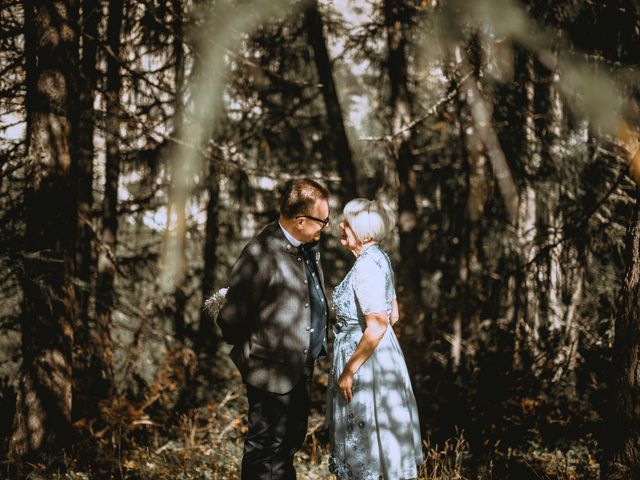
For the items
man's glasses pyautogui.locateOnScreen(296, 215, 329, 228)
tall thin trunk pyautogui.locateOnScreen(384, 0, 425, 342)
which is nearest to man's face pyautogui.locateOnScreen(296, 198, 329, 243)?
man's glasses pyautogui.locateOnScreen(296, 215, 329, 228)

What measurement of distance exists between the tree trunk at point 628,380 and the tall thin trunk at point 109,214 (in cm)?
505

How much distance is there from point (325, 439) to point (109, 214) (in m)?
4.65

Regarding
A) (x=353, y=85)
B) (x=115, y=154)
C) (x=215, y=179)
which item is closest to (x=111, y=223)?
(x=115, y=154)

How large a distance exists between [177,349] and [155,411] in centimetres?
102

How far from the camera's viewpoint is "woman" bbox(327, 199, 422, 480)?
11.6 ft

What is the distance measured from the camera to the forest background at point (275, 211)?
4820 mm

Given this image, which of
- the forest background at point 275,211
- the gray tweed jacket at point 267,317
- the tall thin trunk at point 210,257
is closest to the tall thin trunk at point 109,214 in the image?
the forest background at point 275,211

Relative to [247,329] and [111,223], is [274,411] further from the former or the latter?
[111,223]

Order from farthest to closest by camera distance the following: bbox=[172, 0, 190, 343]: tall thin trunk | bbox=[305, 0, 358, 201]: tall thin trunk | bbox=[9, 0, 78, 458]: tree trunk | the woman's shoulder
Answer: bbox=[305, 0, 358, 201]: tall thin trunk, bbox=[172, 0, 190, 343]: tall thin trunk, bbox=[9, 0, 78, 458]: tree trunk, the woman's shoulder

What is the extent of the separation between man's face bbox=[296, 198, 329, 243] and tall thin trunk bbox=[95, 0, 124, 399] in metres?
3.61

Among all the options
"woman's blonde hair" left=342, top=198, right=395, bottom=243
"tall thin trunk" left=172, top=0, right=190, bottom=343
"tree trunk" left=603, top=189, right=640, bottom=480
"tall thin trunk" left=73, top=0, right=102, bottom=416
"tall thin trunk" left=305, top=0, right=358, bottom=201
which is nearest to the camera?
"tree trunk" left=603, top=189, right=640, bottom=480

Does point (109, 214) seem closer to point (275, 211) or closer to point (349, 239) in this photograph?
point (275, 211)

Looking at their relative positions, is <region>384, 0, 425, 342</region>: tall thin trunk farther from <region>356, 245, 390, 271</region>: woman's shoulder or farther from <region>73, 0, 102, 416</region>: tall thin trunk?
<region>356, 245, 390, 271</region>: woman's shoulder

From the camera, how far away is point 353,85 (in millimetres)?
18750
